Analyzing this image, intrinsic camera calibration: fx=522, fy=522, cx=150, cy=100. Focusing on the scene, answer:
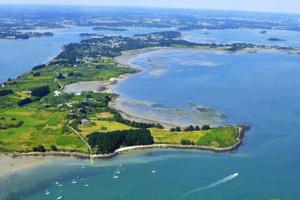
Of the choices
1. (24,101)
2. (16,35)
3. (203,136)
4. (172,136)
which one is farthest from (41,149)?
(16,35)

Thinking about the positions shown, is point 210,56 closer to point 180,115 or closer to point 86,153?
point 180,115

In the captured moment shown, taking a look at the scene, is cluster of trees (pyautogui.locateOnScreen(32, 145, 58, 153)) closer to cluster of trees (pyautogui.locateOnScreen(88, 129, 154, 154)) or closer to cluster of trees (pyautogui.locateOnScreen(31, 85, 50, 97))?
cluster of trees (pyautogui.locateOnScreen(88, 129, 154, 154))

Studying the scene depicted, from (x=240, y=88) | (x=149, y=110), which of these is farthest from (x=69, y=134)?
(x=240, y=88)

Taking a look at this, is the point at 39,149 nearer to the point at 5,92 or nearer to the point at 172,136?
the point at 172,136

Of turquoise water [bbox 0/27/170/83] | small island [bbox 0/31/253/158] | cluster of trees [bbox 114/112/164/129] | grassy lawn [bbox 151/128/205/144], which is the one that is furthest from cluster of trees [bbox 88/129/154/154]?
turquoise water [bbox 0/27/170/83]

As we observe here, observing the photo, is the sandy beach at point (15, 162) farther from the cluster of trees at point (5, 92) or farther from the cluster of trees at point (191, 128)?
the cluster of trees at point (5, 92)

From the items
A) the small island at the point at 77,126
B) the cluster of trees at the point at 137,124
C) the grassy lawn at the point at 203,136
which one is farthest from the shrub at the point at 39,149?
the cluster of trees at the point at 137,124
